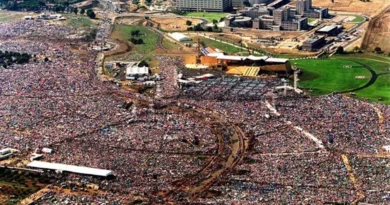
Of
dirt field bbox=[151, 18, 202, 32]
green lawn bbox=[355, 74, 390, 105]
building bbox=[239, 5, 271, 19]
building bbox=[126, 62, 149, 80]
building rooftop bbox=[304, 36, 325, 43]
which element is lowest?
green lawn bbox=[355, 74, 390, 105]

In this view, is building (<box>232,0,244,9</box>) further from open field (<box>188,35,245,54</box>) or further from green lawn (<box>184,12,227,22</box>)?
open field (<box>188,35,245,54</box>)

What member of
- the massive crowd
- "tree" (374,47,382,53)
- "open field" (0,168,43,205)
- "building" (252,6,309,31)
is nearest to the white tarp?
the massive crowd

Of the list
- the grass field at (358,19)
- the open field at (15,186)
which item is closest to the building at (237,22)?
the grass field at (358,19)

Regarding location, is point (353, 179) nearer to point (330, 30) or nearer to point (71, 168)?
point (71, 168)

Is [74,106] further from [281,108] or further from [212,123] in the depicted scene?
[281,108]

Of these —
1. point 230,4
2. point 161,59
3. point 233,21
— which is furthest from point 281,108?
point 230,4
